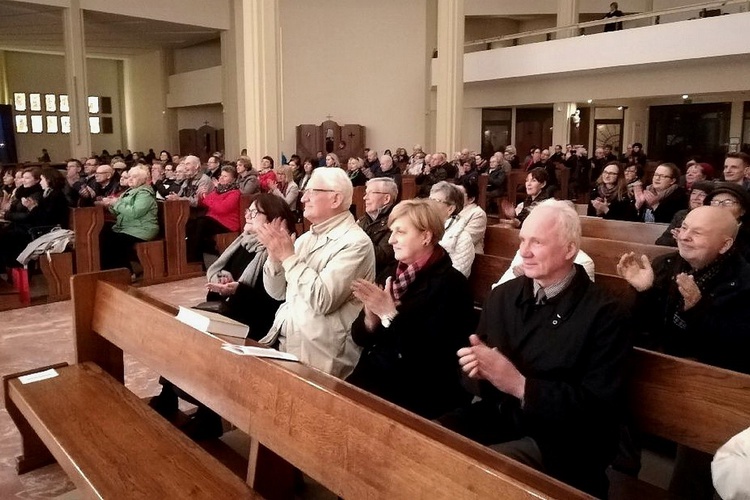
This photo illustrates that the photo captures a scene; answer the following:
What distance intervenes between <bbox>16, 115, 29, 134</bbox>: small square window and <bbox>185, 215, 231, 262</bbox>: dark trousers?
1501 cm

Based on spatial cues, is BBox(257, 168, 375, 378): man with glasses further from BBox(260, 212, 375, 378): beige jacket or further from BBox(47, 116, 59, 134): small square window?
BBox(47, 116, 59, 134): small square window

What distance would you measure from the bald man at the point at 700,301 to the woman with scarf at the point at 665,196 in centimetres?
250

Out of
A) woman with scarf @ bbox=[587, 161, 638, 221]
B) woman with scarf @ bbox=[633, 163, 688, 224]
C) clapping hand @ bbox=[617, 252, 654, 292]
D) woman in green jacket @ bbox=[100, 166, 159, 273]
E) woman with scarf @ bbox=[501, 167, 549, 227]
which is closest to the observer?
clapping hand @ bbox=[617, 252, 654, 292]

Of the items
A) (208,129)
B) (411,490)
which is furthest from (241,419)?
(208,129)

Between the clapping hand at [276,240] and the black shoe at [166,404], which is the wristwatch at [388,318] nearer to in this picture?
the clapping hand at [276,240]

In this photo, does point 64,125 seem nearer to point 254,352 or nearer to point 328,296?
point 328,296

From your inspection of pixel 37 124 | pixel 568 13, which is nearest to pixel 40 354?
pixel 568 13

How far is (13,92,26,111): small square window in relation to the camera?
62.7 ft

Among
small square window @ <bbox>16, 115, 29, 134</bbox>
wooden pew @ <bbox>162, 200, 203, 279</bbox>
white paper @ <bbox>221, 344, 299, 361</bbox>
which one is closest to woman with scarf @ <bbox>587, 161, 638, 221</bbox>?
wooden pew @ <bbox>162, 200, 203, 279</bbox>

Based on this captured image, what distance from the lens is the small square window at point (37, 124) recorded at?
19328 millimetres

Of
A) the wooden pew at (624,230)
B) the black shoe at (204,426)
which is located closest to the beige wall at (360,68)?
the wooden pew at (624,230)

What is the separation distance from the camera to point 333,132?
679 inches

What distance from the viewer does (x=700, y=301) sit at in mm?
2510

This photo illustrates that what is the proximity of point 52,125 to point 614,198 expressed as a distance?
18.4 metres
